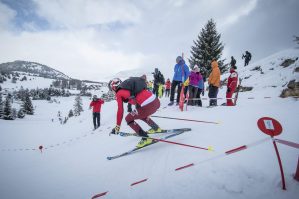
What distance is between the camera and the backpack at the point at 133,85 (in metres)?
5.00

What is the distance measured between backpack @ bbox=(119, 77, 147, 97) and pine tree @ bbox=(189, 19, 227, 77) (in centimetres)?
2019

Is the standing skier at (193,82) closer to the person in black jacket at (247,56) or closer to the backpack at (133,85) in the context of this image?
the backpack at (133,85)

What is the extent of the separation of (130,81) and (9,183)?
15.6 feet

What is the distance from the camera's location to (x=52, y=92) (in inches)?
6033

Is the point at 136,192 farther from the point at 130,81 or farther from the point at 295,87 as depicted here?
the point at 295,87

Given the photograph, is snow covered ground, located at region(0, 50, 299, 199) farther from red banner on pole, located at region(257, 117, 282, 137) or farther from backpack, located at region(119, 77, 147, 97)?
backpack, located at region(119, 77, 147, 97)

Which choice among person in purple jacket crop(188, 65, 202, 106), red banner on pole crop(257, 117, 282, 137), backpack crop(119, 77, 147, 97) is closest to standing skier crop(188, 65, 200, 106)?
person in purple jacket crop(188, 65, 202, 106)

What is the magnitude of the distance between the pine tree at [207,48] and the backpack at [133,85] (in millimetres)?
20186

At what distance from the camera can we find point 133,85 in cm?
509

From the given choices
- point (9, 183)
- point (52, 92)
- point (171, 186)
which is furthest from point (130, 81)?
point (52, 92)

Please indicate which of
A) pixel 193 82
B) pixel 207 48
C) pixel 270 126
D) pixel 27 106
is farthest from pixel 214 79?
pixel 27 106

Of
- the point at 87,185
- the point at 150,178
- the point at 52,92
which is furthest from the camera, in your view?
the point at 52,92

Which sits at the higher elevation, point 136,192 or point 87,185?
point 136,192

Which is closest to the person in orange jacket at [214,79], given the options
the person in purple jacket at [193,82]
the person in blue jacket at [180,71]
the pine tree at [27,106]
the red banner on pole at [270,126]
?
the person in purple jacket at [193,82]
